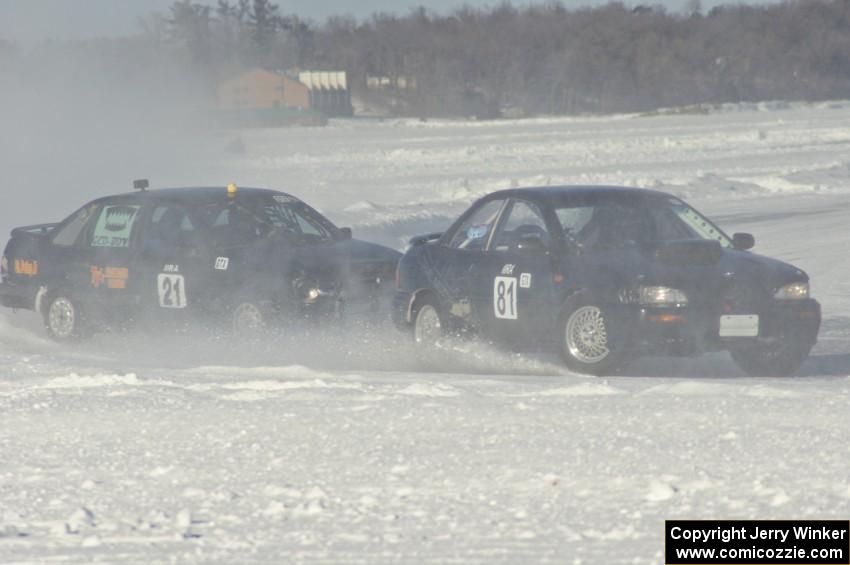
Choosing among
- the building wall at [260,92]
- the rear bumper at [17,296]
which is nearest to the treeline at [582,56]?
the building wall at [260,92]

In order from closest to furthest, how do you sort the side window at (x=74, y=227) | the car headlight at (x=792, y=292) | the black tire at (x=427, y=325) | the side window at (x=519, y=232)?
1. the car headlight at (x=792, y=292)
2. the side window at (x=519, y=232)
3. the black tire at (x=427, y=325)
4. the side window at (x=74, y=227)

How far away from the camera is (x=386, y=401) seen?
28.7 feet

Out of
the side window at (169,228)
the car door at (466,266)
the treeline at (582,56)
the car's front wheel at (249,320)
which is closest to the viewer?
the car door at (466,266)

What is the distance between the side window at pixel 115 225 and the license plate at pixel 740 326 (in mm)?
5644

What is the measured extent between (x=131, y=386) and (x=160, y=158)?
3308 cm

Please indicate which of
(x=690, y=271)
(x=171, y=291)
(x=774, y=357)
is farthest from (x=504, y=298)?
(x=171, y=291)

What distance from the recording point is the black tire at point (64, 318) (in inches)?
511

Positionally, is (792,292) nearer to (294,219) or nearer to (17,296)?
(294,219)

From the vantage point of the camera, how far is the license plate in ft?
31.7

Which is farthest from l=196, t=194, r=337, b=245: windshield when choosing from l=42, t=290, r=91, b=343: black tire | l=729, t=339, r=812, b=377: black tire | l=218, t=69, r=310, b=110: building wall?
l=218, t=69, r=310, b=110: building wall

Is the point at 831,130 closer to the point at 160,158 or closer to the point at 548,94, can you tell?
the point at 160,158

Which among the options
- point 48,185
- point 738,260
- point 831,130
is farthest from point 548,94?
point 738,260

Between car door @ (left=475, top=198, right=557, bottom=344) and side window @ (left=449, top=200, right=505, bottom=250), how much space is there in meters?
0.10

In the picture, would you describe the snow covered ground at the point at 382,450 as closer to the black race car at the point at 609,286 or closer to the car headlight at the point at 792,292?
the black race car at the point at 609,286
